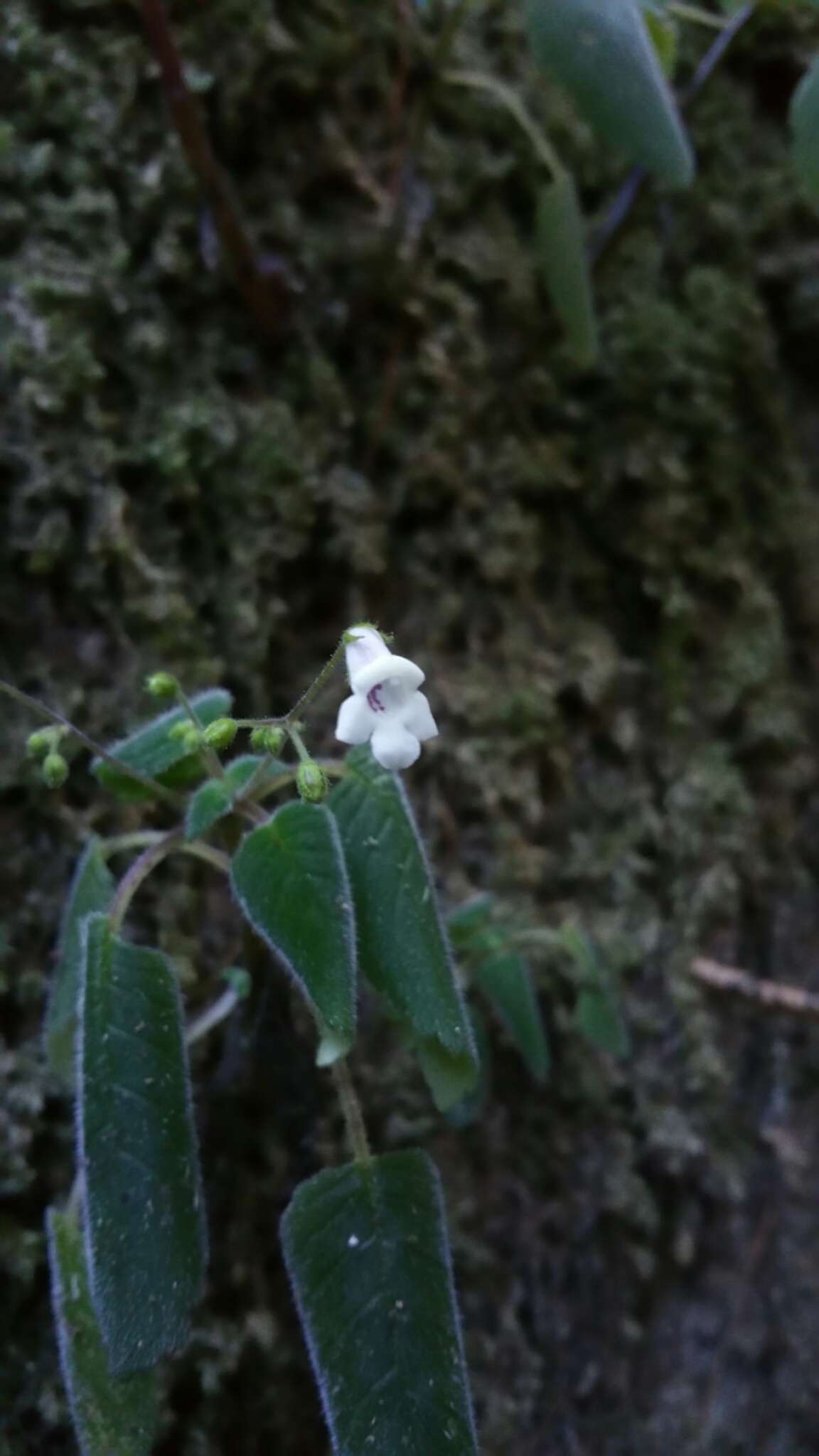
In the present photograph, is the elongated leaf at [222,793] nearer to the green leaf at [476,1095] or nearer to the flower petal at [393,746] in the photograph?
the flower petal at [393,746]

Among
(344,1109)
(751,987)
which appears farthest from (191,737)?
(751,987)

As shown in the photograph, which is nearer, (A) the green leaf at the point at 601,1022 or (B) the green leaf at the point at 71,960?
(B) the green leaf at the point at 71,960

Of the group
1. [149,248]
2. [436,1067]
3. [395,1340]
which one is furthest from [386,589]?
[395,1340]

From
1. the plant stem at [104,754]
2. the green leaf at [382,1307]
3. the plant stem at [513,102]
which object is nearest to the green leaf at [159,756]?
the plant stem at [104,754]

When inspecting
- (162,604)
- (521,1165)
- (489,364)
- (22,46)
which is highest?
(22,46)

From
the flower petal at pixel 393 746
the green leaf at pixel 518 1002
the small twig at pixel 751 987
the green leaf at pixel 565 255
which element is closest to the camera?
the flower petal at pixel 393 746

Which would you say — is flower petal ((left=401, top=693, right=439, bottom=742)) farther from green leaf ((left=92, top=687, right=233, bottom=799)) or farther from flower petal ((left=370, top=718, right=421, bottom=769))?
green leaf ((left=92, top=687, right=233, bottom=799))

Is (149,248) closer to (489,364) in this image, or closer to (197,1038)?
(489,364)
